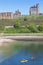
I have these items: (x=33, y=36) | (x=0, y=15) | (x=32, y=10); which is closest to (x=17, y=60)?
(x=33, y=36)

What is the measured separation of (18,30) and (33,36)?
824 cm

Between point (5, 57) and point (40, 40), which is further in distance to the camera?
point (40, 40)

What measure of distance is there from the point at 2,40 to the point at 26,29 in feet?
35.7

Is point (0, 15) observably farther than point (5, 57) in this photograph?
Yes

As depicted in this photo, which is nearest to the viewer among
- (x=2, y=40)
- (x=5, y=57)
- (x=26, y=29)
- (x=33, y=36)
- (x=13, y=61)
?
(x=13, y=61)

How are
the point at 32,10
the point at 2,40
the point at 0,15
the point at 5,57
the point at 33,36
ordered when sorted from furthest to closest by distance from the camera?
the point at 32,10 → the point at 0,15 → the point at 33,36 → the point at 2,40 → the point at 5,57

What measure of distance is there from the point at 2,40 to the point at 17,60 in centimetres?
1487

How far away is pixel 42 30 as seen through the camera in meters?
48.0

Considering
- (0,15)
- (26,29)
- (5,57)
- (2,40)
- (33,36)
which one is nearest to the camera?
(5,57)

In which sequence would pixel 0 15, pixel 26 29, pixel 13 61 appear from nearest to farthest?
1. pixel 13 61
2. pixel 26 29
3. pixel 0 15

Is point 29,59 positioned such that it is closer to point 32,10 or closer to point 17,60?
point 17,60

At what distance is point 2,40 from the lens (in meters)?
37.4

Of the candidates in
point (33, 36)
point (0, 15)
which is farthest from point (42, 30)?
point (0, 15)

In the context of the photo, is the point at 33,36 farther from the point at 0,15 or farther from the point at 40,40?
the point at 0,15
